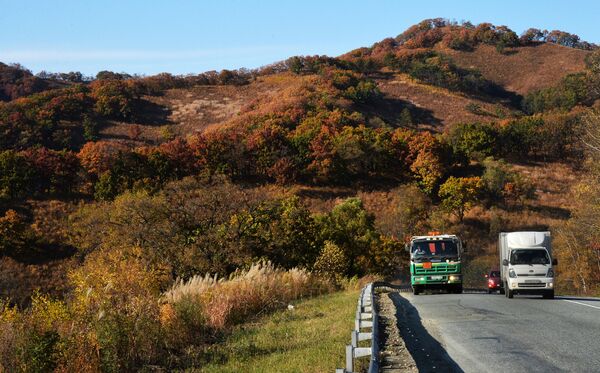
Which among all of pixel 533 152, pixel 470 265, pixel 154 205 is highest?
pixel 533 152

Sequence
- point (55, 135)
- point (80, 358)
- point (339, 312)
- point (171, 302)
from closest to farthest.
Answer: point (80, 358) < point (171, 302) < point (339, 312) < point (55, 135)

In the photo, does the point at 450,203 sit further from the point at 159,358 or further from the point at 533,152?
the point at 159,358

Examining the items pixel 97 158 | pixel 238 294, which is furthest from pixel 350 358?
pixel 97 158

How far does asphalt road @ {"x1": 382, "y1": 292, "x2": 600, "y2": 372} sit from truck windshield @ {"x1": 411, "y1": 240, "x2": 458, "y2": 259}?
937 cm

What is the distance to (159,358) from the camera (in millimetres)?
11711

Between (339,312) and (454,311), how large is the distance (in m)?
3.80

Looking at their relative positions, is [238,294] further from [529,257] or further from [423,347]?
[529,257]

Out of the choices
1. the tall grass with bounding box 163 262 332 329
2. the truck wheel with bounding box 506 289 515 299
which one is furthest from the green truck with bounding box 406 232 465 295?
the tall grass with bounding box 163 262 332 329

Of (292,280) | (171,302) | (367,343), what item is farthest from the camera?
(292,280)

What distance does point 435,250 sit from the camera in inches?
1169

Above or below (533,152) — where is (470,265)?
below

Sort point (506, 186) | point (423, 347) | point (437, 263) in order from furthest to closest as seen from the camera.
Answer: point (506, 186)
point (437, 263)
point (423, 347)

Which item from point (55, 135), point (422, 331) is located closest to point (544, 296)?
point (422, 331)

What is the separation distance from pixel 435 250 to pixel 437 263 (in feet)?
2.05
